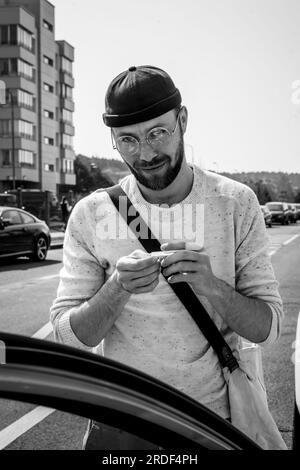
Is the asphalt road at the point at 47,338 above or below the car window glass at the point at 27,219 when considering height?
below

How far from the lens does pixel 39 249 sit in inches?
614

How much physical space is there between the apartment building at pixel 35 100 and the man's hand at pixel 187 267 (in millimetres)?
53939

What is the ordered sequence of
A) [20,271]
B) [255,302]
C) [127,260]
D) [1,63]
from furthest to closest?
[1,63] → [20,271] → [255,302] → [127,260]

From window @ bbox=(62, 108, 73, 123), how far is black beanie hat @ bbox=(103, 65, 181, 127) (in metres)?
72.7

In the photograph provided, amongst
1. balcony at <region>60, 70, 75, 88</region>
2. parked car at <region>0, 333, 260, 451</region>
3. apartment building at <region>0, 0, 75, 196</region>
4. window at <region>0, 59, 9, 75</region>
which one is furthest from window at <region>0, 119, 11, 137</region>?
parked car at <region>0, 333, 260, 451</region>

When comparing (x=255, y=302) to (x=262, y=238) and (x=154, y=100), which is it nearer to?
(x=262, y=238)

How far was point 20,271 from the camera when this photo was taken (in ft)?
43.8

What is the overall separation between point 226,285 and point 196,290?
0.30 ft

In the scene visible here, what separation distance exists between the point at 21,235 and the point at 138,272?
13502mm

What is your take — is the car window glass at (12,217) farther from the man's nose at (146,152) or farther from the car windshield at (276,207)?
the car windshield at (276,207)

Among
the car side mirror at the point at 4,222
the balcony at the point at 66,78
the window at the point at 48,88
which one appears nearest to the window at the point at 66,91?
the balcony at the point at 66,78

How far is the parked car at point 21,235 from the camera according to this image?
14.1 meters

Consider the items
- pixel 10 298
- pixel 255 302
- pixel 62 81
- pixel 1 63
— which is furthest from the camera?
pixel 62 81
